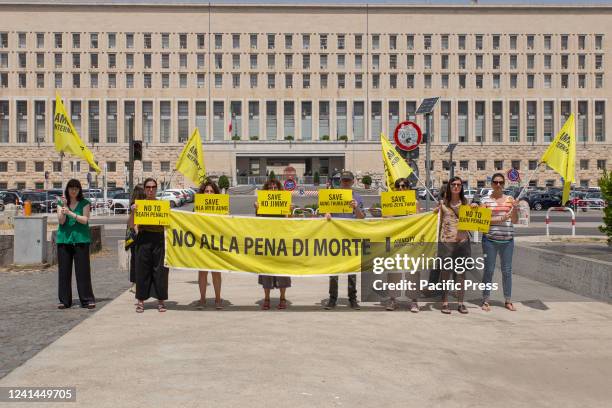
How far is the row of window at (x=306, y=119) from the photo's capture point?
92500 millimetres

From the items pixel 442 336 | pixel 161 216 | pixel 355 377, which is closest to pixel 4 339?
pixel 161 216

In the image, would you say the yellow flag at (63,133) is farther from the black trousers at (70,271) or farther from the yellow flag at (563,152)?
the yellow flag at (563,152)

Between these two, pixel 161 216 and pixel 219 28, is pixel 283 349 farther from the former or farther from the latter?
pixel 219 28

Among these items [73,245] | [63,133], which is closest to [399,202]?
[73,245]

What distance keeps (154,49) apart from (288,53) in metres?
17.3

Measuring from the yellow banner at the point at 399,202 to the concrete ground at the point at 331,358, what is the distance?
4.53 feet

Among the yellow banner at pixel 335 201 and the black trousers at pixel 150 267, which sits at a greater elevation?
the yellow banner at pixel 335 201

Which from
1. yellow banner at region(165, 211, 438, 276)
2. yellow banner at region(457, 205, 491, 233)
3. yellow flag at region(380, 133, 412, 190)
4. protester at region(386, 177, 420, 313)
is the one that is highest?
yellow flag at region(380, 133, 412, 190)

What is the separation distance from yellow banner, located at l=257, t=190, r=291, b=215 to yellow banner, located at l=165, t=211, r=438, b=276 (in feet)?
0.66

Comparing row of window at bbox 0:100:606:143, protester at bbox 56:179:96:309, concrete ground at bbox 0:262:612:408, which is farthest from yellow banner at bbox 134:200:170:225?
row of window at bbox 0:100:606:143

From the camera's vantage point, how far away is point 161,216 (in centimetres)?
977

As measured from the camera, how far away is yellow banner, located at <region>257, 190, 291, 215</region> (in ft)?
33.1

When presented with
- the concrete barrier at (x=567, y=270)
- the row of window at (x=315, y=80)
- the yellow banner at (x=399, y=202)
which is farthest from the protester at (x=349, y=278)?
the row of window at (x=315, y=80)

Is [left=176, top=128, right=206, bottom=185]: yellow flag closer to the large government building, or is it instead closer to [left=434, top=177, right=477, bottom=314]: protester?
[left=434, top=177, right=477, bottom=314]: protester
